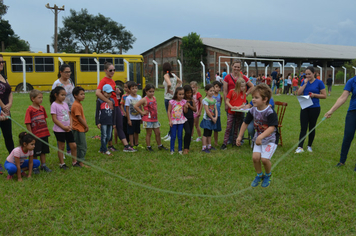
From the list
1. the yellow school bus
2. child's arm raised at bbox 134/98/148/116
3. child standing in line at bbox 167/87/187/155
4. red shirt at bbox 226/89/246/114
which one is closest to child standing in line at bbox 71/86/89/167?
child's arm raised at bbox 134/98/148/116

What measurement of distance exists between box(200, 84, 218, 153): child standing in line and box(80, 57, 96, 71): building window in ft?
56.2

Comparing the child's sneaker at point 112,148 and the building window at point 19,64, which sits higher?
the building window at point 19,64

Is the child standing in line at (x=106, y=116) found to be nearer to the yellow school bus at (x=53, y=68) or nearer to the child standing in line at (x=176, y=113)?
the child standing in line at (x=176, y=113)

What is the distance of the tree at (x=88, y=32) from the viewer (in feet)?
161

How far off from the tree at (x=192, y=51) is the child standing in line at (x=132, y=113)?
24.9 m

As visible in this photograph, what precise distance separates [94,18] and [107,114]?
161ft

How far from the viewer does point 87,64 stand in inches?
859

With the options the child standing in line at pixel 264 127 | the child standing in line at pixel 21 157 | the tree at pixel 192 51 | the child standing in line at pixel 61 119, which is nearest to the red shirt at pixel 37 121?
the child standing in line at pixel 61 119

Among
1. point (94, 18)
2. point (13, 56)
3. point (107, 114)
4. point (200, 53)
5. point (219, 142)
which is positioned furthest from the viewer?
point (94, 18)

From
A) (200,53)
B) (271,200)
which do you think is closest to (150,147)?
(271,200)

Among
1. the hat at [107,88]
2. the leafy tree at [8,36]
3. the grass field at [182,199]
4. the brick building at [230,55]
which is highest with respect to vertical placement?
the leafy tree at [8,36]

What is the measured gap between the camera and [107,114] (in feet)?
19.4

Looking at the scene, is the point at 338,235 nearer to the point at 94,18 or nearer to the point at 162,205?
the point at 162,205

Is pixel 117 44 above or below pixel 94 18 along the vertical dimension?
below
